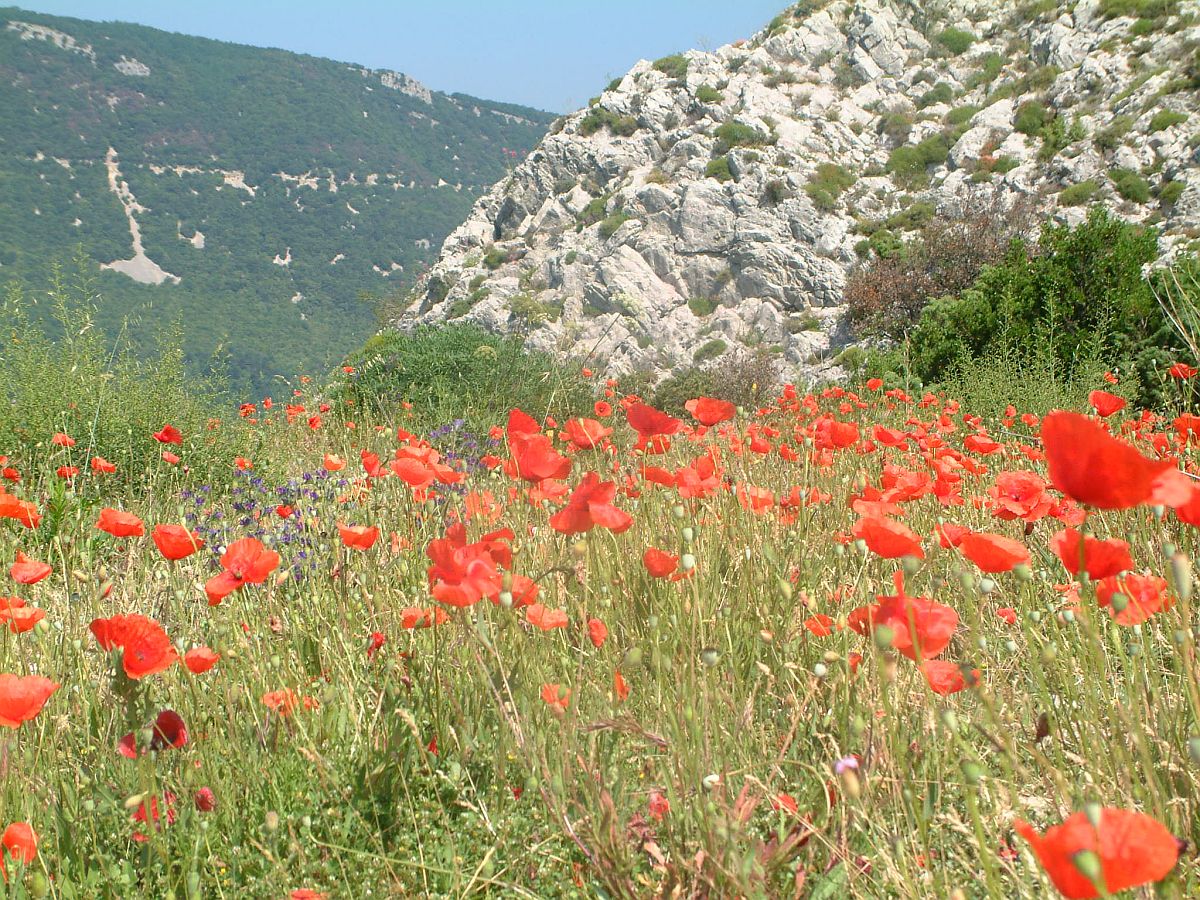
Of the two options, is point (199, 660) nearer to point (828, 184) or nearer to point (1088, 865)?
point (1088, 865)

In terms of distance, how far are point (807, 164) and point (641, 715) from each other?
22.6 metres

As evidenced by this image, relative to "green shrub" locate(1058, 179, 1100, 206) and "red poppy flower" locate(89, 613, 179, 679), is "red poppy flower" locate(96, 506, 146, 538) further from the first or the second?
"green shrub" locate(1058, 179, 1100, 206)

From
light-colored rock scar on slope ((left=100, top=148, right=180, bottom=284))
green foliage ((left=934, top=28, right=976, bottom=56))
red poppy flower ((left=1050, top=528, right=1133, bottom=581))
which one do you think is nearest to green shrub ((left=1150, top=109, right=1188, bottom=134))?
green foliage ((left=934, top=28, right=976, bottom=56))

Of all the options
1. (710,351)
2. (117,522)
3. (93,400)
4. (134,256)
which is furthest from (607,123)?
(134,256)

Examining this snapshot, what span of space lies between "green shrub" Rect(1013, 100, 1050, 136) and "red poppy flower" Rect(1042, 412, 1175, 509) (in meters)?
23.1

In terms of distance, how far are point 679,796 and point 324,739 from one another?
729mm

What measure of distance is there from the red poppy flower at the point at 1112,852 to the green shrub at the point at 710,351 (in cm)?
1748

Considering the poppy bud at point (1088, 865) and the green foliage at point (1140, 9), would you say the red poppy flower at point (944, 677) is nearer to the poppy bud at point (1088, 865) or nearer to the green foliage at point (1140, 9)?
the poppy bud at point (1088, 865)

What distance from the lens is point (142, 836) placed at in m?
1.19

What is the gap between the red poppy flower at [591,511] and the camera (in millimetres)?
1312

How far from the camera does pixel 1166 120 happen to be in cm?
1781

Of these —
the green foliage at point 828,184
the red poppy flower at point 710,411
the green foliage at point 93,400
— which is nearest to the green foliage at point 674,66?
the green foliage at point 828,184

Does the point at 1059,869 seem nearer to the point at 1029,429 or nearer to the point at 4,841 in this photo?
the point at 4,841

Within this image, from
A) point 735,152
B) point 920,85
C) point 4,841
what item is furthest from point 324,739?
point 920,85
